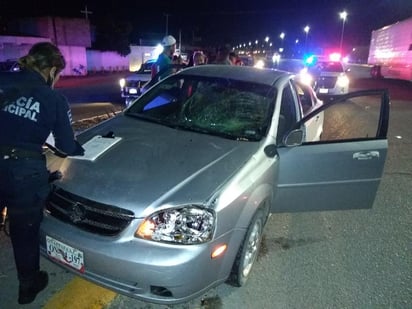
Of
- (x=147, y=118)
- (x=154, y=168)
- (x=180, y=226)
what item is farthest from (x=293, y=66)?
(x=180, y=226)

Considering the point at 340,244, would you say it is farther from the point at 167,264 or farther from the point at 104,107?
the point at 104,107

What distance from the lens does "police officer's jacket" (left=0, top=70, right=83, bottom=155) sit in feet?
7.53

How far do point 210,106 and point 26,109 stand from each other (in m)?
1.84

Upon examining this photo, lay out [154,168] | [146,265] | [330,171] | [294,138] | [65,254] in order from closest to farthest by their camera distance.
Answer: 1. [146,265]
2. [65,254]
3. [154,168]
4. [294,138]
5. [330,171]

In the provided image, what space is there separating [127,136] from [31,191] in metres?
1.01

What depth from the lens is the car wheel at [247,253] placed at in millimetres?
2697

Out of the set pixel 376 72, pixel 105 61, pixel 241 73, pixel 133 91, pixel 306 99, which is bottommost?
pixel 376 72

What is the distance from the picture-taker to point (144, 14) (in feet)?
186

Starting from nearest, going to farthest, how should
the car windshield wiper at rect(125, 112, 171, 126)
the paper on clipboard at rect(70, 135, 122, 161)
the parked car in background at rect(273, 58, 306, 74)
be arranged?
1. the paper on clipboard at rect(70, 135, 122, 161)
2. the car windshield wiper at rect(125, 112, 171, 126)
3. the parked car in background at rect(273, 58, 306, 74)

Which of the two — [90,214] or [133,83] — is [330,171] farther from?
[133,83]

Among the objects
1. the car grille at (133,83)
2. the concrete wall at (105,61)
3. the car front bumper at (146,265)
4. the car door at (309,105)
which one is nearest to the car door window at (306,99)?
the car door at (309,105)

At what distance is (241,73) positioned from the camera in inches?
158

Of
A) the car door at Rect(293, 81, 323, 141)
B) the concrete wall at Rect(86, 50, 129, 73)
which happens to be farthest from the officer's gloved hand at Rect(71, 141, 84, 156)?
the concrete wall at Rect(86, 50, 129, 73)

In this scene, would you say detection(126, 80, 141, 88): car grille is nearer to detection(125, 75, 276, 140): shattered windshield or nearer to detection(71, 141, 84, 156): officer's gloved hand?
detection(125, 75, 276, 140): shattered windshield
